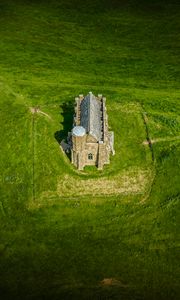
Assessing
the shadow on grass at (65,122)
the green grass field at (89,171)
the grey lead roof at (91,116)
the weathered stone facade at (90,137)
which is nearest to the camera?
the green grass field at (89,171)

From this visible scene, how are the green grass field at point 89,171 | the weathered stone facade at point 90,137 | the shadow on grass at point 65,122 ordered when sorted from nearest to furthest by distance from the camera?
1. the green grass field at point 89,171
2. the weathered stone facade at point 90,137
3. the shadow on grass at point 65,122

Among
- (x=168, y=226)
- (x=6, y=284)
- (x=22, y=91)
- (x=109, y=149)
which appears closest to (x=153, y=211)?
(x=168, y=226)

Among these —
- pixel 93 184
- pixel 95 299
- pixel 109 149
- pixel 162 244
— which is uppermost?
pixel 109 149

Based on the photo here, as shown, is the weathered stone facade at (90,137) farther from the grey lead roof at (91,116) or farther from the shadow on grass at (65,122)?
the shadow on grass at (65,122)

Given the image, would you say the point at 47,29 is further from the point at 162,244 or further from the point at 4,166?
the point at 162,244

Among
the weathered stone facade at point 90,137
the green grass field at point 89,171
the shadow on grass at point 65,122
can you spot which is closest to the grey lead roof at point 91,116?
the weathered stone facade at point 90,137

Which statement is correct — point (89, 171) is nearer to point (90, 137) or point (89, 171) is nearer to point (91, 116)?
point (90, 137)

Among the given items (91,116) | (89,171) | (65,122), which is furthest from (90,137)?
(65,122)
